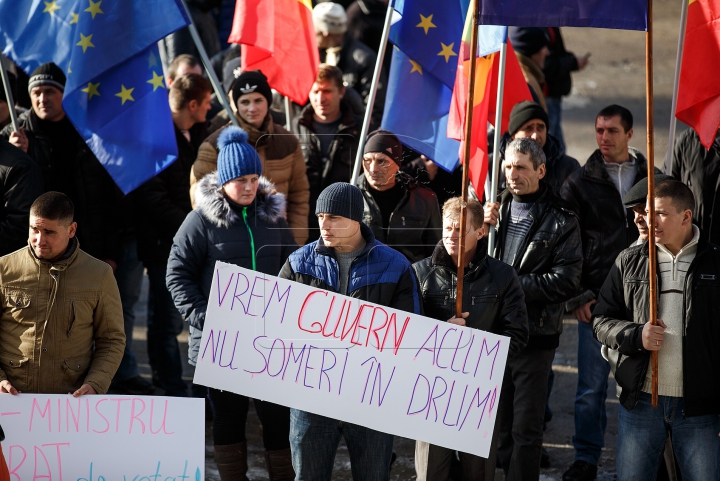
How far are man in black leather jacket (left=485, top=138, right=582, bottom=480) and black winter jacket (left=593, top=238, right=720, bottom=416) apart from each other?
0.65m

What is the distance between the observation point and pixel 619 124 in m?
5.64

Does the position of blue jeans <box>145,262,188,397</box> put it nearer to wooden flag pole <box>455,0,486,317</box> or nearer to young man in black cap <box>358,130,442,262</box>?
Result: young man in black cap <box>358,130,442,262</box>

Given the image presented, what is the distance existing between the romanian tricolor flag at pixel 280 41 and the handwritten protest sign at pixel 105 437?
3069 mm

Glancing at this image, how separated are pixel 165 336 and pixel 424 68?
256 centimetres

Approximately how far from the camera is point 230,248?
489cm

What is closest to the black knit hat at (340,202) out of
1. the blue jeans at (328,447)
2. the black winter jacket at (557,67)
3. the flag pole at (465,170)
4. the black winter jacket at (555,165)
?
the flag pole at (465,170)

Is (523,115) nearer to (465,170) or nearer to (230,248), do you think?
(465,170)

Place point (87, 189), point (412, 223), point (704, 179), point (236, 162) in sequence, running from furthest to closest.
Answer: point (87, 189)
point (704, 179)
point (412, 223)
point (236, 162)

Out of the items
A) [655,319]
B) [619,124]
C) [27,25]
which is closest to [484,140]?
[619,124]

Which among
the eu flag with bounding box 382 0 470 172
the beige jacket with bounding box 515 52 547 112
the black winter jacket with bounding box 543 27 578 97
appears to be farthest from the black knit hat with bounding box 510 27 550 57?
the eu flag with bounding box 382 0 470 172

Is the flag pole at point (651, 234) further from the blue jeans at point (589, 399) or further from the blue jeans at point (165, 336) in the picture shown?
the blue jeans at point (165, 336)

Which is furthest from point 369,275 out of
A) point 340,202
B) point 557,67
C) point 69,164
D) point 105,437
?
point 557,67

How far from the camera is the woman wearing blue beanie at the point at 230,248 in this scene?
4.86 m

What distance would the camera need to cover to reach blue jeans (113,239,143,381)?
21.2 feet
